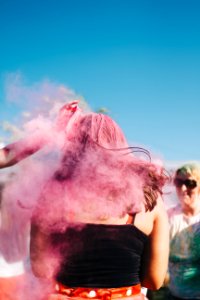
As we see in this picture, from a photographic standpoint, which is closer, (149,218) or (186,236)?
(149,218)

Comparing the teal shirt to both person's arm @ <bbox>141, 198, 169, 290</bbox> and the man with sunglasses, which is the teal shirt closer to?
the man with sunglasses

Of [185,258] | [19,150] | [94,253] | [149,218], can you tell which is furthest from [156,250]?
[185,258]

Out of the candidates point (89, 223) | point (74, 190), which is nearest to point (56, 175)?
point (74, 190)

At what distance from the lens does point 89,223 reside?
2012 millimetres

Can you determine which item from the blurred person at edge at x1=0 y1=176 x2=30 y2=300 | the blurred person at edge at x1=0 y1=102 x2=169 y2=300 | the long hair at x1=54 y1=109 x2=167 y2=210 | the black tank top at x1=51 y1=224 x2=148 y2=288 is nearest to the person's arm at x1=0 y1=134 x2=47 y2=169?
the blurred person at edge at x1=0 y1=102 x2=169 y2=300

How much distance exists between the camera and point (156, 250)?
2.21 meters

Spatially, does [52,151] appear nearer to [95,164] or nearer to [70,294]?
[95,164]

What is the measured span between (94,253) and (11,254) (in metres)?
1.02

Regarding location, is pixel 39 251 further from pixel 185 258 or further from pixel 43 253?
pixel 185 258

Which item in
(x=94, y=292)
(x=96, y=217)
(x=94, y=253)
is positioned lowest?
(x=94, y=292)

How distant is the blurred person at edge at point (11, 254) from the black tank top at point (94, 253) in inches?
15.2

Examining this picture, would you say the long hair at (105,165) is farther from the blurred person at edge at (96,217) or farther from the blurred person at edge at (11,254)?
the blurred person at edge at (11,254)

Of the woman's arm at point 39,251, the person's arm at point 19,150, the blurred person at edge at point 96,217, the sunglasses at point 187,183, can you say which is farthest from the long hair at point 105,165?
the sunglasses at point 187,183

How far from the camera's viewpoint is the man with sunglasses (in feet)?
12.9
